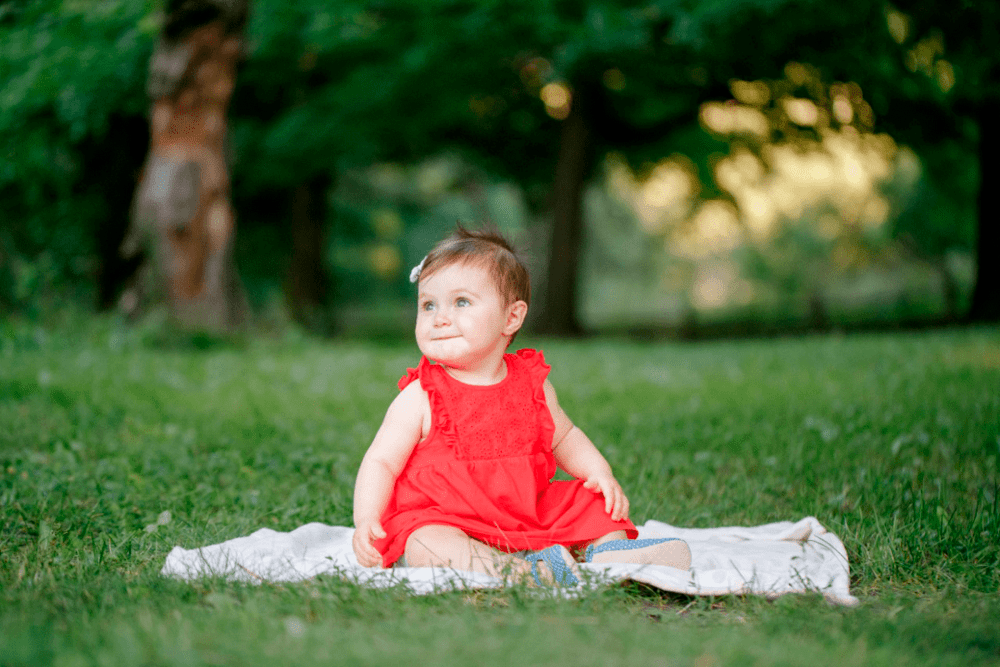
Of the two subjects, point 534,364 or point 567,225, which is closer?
point 534,364

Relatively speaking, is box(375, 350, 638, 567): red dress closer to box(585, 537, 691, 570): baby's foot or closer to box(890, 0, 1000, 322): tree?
box(585, 537, 691, 570): baby's foot

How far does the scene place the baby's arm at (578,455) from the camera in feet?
9.84

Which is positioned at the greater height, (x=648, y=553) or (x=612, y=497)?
(x=612, y=497)

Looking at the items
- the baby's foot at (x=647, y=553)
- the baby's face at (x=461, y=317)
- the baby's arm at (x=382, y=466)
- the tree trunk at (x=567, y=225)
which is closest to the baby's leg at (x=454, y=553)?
the baby's arm at (x=382, y=466)

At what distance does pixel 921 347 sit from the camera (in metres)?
9.39

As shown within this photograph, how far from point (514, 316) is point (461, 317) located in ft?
0.75

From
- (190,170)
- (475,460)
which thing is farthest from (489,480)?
(190,170)

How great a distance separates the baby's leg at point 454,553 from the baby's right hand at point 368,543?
100mm

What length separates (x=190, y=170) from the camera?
991 cm

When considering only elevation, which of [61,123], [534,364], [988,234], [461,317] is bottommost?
[534,364]

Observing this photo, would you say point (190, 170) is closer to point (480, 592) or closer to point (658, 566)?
point (480, 592)

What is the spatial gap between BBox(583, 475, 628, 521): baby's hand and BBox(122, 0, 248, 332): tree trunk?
7.62 meters

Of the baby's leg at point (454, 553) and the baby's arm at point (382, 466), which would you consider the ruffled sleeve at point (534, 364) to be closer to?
the baby's arm at point (382, 466)

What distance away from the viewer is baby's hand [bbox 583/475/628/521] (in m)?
2.93
